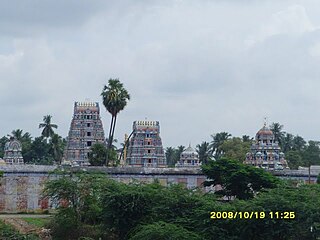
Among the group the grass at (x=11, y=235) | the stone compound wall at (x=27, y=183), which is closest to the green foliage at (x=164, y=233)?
the grass at (x=11, y=235)

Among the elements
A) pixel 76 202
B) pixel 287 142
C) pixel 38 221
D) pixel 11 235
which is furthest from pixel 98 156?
pixel 287 142

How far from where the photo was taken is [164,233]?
36.4 metres

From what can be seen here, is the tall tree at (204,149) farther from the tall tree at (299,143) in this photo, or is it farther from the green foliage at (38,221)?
the green foliage at (38,221)

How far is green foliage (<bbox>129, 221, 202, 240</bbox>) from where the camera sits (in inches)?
1431

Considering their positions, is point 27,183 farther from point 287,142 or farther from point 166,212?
point 287,142

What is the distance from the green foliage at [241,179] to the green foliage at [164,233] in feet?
44.6

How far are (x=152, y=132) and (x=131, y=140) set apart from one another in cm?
303

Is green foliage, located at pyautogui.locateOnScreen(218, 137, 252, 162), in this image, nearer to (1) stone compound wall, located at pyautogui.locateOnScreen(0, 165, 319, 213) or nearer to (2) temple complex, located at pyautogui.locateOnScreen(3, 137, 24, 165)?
(2) temple complex, located at pyautogui.locateOnScreen(3, 137, 24, 165)

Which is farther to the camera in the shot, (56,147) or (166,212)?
(56,147)

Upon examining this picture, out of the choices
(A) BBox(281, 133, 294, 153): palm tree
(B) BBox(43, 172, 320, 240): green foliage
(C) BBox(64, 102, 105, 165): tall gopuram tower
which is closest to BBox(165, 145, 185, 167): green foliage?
(A) BBox(281, 133, 294, 153): palm tree

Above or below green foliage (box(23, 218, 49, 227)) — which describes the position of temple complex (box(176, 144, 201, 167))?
above

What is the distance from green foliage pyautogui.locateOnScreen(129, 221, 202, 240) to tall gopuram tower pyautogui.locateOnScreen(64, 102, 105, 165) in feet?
163

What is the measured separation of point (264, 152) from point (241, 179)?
111ft

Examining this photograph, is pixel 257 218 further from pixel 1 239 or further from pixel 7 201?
pixel 7 201
